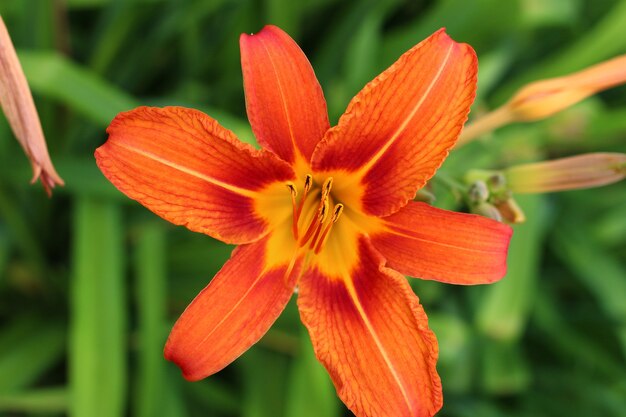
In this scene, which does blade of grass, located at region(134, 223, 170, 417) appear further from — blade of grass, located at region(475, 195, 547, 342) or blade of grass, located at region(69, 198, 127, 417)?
blade of grass, located at region(475, 195, 547, 342)

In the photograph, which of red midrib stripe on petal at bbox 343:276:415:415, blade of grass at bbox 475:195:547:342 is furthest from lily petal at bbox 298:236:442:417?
blade of grass at bbox 475:195:547:342

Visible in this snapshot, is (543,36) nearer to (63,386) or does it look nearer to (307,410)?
(307,410)

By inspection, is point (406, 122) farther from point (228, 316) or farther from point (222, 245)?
point (222, 245)

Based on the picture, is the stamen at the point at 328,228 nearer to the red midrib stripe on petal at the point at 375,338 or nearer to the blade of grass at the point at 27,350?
the red midrib stripe on petal at the point at 375,338

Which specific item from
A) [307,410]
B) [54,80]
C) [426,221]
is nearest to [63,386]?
[307,410]

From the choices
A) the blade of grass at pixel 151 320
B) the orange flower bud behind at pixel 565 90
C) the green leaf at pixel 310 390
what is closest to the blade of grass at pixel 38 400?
the blade of grass at pixel 151 320
